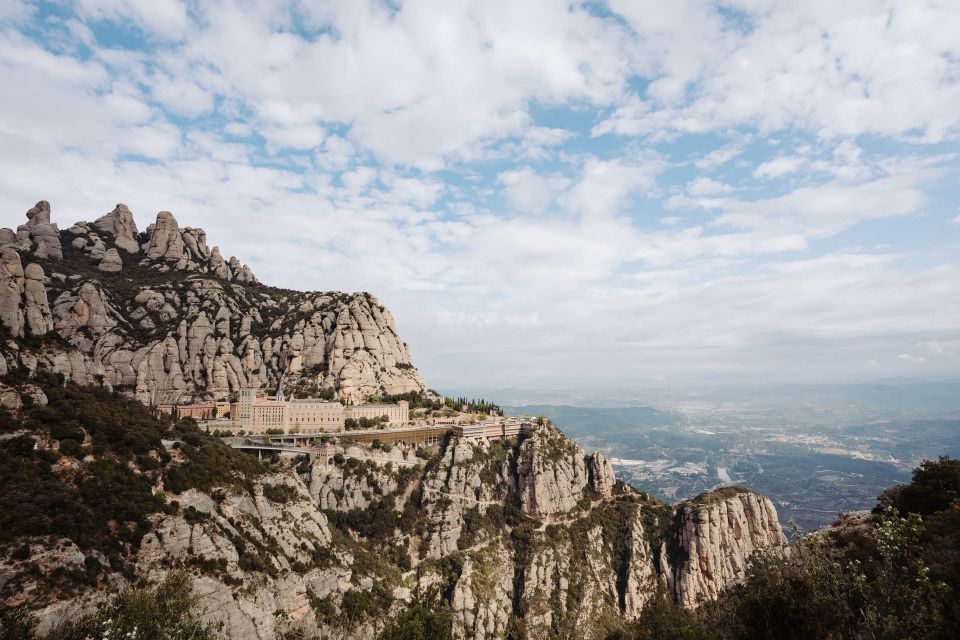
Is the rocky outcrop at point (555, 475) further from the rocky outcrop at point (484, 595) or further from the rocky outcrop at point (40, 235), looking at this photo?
the rocky outcrop at point (40, 235)

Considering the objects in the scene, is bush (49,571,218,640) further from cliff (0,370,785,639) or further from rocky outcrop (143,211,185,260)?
rocky outcrop (143,211,185,260)

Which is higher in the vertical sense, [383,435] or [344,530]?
[383,435]

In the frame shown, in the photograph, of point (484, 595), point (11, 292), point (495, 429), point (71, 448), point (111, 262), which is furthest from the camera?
point (111, 262)

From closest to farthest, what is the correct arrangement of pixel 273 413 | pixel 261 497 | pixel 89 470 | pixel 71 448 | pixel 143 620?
pixel 143 620 → pixel 89 470 → pixel 71 448 → pixel 261 497 → pixel 273 413

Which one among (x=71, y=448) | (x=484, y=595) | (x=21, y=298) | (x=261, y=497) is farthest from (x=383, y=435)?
(x=21, y=298)

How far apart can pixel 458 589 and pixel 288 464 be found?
36.3m

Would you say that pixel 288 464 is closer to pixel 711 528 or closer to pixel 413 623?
pixel 413 623

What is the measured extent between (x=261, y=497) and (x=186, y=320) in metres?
76.3

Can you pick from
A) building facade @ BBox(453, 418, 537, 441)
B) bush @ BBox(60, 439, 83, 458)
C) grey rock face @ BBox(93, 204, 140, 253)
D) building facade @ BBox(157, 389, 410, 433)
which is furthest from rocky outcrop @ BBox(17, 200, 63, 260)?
building facade @ BBox(453, 418, 537, 441)

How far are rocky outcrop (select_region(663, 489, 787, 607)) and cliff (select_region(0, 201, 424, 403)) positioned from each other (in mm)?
72922

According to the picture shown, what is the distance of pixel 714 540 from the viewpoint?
277 ft

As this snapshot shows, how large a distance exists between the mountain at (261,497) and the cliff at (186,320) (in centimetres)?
51

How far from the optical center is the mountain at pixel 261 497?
1485 inches

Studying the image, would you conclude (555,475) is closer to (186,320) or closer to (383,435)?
(383,435)
